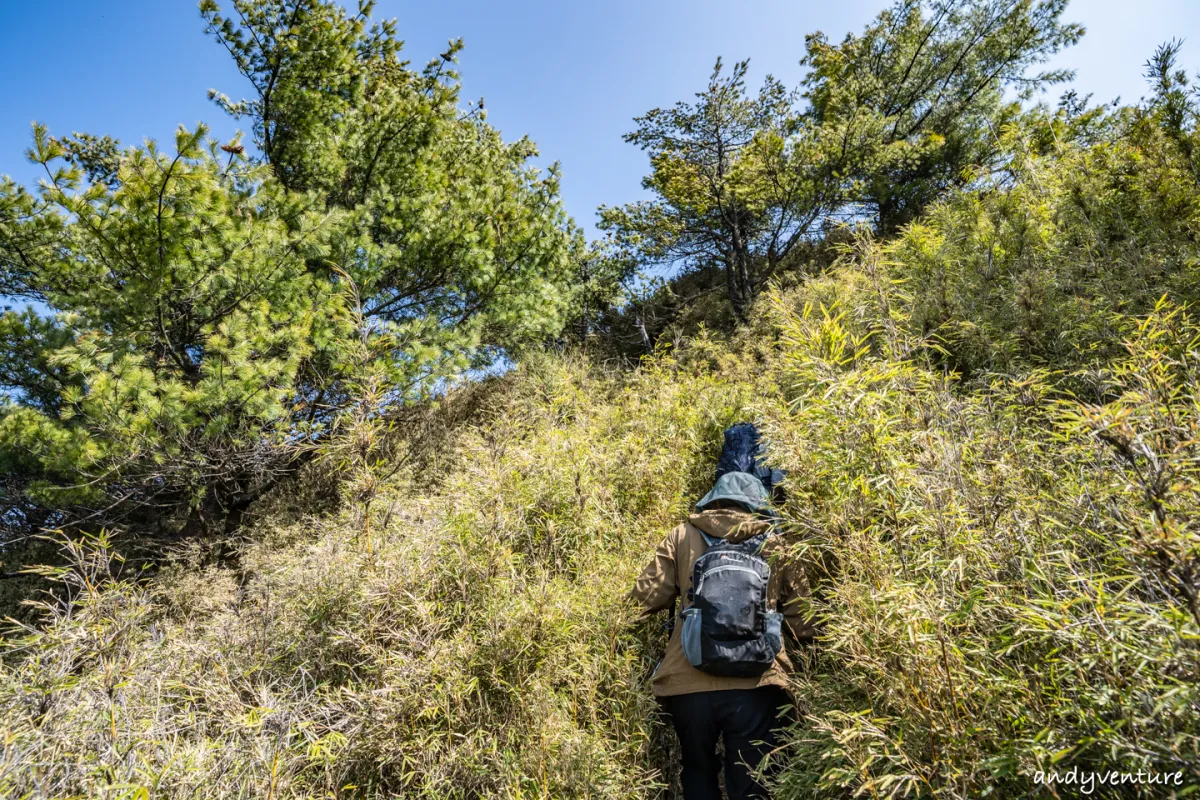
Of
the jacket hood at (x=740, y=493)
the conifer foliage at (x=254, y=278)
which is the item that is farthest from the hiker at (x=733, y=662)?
the conifer foliage at (x=254, y=278)

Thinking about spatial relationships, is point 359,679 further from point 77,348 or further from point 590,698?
point 77,348

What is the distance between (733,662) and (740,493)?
0.86m

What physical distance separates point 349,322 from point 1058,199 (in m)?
5.40

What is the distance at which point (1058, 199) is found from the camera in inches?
131

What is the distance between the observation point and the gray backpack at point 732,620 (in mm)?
2107

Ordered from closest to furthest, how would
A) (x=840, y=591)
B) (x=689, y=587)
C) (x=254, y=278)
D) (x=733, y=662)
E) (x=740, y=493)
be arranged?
(x=840, y=591), (x=733, y=662), (x=689, y=587), (x=740, y=493), (x=254, y=278)

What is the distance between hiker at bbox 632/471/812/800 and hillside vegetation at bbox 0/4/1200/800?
16 cm

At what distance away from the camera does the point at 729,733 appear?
84.5 inches

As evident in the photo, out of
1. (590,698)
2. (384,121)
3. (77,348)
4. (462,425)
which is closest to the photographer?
(590,698)

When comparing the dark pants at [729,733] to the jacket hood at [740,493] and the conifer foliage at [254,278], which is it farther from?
the conifer foliage at [254,278]

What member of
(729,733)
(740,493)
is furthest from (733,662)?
(740,493)

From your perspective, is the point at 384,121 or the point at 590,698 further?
the point at 384,121

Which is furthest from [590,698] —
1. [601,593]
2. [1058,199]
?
[1058,199]

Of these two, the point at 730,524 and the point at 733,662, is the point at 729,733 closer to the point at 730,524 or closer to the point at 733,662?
the point at 733,662
